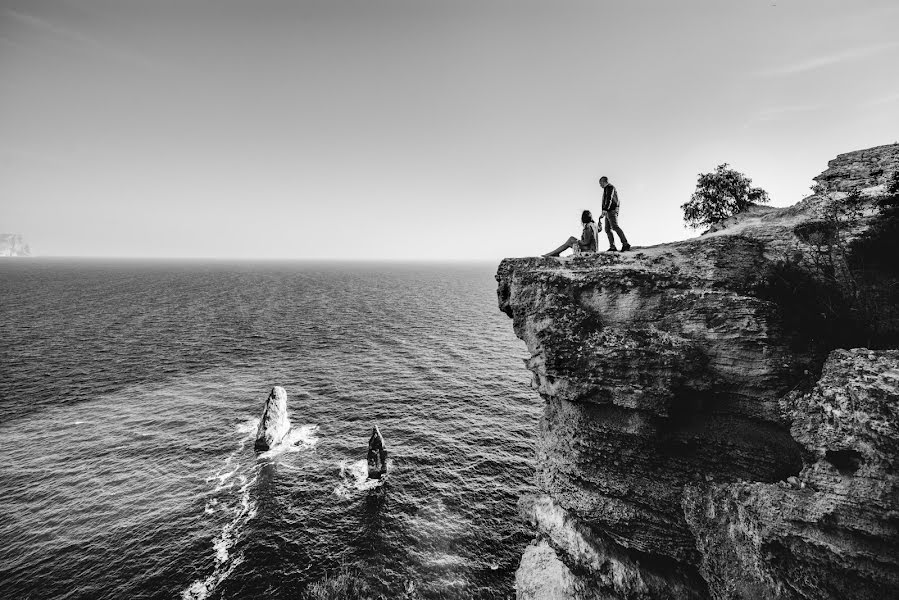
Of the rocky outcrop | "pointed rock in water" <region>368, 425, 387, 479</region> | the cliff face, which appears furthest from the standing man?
"pointed rock in water" <region>368, 425, 387, 479</region>

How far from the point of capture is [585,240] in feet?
67.8

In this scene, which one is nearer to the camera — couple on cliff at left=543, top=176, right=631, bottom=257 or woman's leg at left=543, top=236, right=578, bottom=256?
couple on cliff at left=543, top=176, right=631, bottom=257

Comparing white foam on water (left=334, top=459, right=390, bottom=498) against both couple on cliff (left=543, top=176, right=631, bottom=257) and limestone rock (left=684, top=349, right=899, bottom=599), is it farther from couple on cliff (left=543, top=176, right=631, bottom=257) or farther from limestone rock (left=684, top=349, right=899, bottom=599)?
limestone rock (left=684, top=349, right=899, bottom=599)

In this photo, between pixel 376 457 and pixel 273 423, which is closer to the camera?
pixel 376 457

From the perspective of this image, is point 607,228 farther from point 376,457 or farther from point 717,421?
point 376,457

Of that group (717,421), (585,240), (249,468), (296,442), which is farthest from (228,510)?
(717,421)

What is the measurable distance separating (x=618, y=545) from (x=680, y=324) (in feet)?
39.5

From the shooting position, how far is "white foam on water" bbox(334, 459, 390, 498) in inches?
1306

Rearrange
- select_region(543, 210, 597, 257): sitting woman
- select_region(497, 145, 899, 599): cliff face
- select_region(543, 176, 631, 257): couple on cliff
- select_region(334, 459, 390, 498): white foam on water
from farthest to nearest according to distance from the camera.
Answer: select_region(334, 459, 390, 498): white foam on water → select_region(543, 210, 597, 257): sitting woman → select_region(543, 176, 631, 257): couple on cliff → select_region(497, 145, 899, 599): cliff face

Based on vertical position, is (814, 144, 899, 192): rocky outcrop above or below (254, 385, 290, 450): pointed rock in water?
above

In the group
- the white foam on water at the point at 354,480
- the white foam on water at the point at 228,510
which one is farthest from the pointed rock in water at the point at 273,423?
the white foam on water at the point at 354,480

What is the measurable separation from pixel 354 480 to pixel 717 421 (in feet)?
101

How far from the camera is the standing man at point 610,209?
18.4 m

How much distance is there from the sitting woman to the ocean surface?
2290 cm
